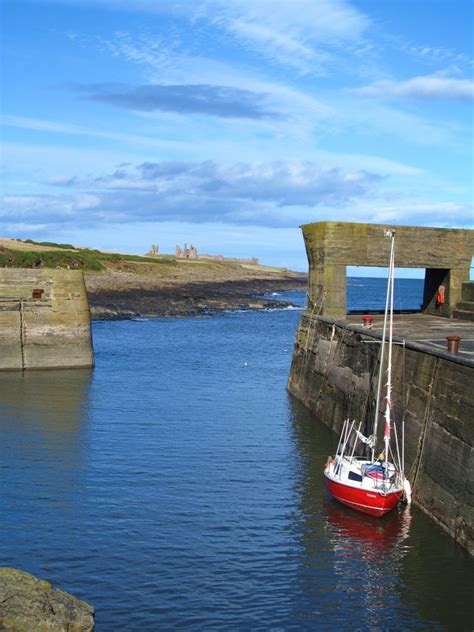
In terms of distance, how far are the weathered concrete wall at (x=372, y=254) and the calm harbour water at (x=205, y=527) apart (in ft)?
21.5

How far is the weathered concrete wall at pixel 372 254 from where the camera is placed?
40.9m

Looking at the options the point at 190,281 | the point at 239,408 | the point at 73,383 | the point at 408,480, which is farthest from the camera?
the point at 190,281

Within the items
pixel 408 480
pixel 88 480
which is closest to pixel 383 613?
pixel 408 480

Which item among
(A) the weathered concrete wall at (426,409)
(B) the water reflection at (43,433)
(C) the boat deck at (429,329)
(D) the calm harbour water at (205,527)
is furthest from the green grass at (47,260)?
(A) the weathered concrete wall at (426,409)

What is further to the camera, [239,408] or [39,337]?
[39,337]

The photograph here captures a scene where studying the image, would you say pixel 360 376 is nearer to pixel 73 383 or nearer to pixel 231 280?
pixel 73 383

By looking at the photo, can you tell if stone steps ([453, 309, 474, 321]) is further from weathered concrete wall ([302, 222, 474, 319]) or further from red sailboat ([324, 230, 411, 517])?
red sailboat ([324, 230, 411, 517])

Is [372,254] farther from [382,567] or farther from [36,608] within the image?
[36,608]

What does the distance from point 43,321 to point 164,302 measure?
56019 mm

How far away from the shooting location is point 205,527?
21.8m

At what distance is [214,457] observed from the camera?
2905 centimetres

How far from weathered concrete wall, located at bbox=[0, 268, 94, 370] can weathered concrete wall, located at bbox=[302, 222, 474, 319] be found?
14894 mm

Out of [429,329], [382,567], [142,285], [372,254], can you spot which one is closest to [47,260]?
[142,285]

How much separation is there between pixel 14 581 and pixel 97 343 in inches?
1939
